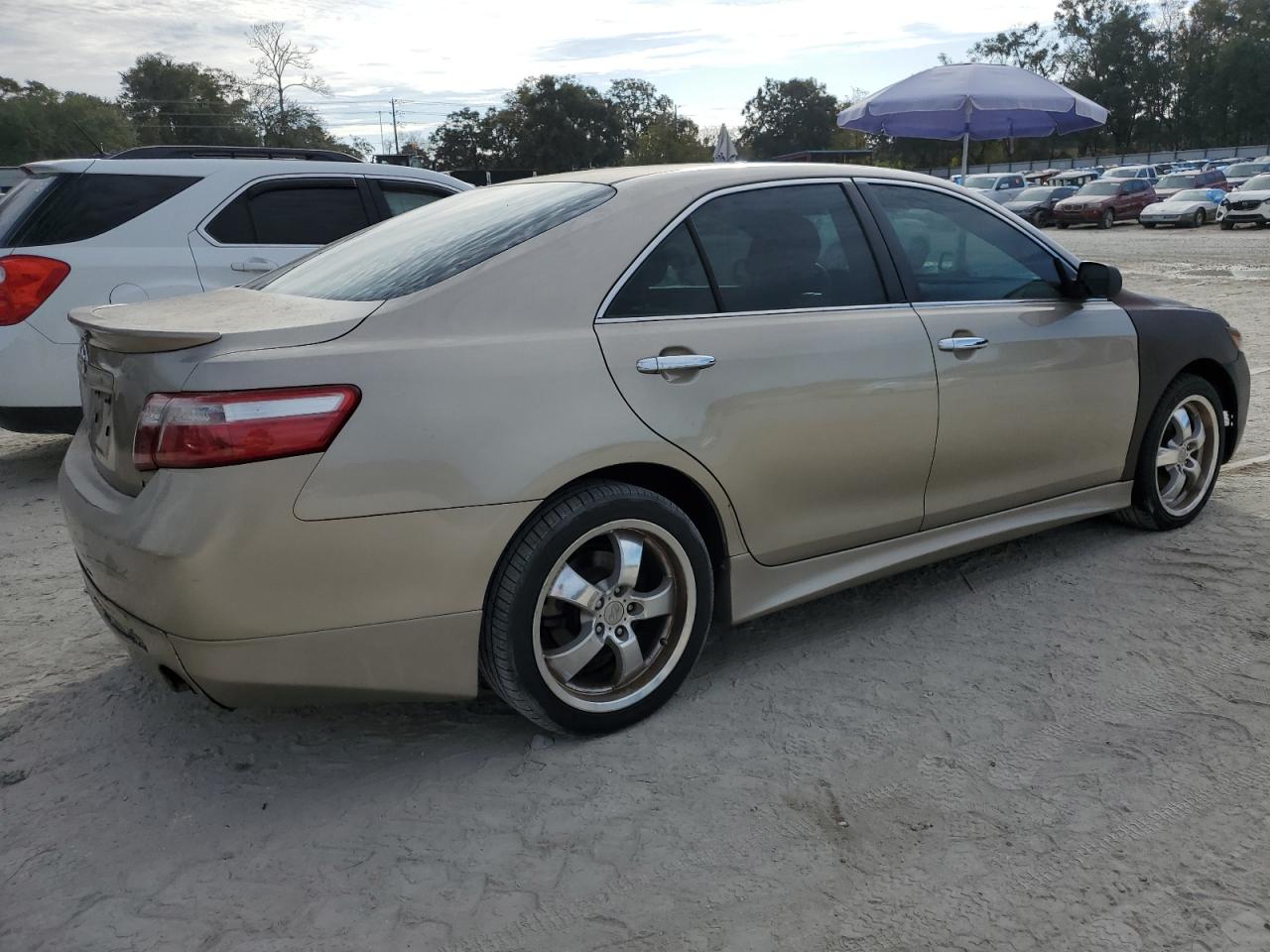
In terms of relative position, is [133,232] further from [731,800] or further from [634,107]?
[634,107]

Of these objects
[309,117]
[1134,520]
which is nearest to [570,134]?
[309,117]

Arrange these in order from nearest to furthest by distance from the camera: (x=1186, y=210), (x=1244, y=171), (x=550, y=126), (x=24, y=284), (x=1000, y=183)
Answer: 1. (x=24, y=284)
2. (x=1186, y=210)
3. (x=1244, y=171)
4. (x=1000, y=183)
5. (x=550, y=126)

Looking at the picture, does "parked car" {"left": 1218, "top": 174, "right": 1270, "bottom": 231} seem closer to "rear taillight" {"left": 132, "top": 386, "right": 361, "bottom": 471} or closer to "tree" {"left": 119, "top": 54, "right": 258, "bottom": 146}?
"rear taillight" {"left": 132, "top": 386, "right": 361, "bottom": 471}

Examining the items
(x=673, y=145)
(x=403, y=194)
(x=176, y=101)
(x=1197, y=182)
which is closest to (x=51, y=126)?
(x=176, y=101)

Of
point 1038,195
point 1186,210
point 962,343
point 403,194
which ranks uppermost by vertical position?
point 403,194

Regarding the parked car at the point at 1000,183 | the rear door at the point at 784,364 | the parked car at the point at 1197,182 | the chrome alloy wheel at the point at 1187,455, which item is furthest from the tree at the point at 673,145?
the rear door at the point at 784,364

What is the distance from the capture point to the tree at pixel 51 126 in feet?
246

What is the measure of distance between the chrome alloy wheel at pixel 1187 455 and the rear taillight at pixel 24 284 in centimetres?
534

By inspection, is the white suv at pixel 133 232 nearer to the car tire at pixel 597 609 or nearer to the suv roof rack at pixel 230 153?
the suv roof rack at pixel 230 153

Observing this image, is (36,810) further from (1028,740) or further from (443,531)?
(1028,740)

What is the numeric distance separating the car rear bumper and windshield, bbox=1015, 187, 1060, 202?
1410 inches

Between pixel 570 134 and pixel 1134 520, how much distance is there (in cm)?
7840

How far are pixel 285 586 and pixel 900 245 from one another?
92.1 inches

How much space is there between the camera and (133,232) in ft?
19.1
